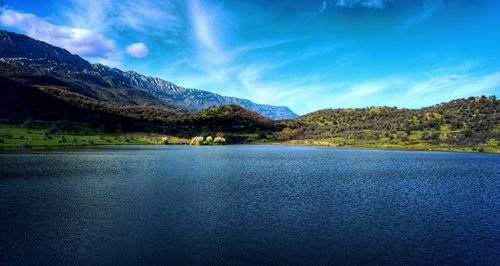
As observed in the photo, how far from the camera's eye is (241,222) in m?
28.0

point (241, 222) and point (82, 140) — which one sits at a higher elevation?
point (82, 140)

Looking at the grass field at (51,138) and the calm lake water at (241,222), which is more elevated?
the grass field at (51,138)

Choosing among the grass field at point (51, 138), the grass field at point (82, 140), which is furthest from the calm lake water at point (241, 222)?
the grass field at point (82, 140)

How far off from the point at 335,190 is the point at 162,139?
16023 centimetres

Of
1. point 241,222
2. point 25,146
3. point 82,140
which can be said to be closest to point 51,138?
A: point 82,140

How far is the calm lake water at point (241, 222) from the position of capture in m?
20.7

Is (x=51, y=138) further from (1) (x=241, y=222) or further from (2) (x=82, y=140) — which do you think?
(1) (x=241, y=222)

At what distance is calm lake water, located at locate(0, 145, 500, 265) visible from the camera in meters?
20.7

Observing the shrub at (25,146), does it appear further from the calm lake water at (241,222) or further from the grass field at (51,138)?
the calm lake water at (241,222)

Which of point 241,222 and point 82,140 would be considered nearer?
point 241,222

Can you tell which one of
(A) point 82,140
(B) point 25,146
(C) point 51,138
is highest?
(C) point 51,138

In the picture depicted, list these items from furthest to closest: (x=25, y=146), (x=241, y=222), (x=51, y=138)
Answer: (x=51, y=138), (x=25, y=146), (x=241, y=222)

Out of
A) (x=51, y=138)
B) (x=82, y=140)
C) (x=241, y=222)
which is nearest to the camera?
(x=241, y=222)

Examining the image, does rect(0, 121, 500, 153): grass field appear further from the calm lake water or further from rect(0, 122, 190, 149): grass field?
the calm lake water
